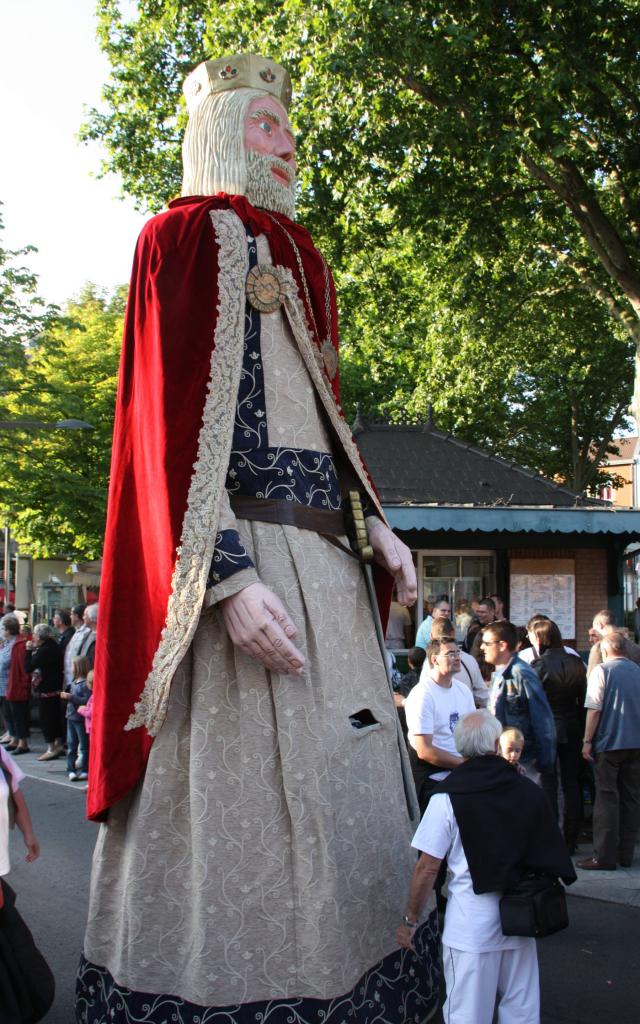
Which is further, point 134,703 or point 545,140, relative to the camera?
point 545,140

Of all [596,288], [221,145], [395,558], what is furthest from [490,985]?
[596,288]

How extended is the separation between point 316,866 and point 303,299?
5.89 feet

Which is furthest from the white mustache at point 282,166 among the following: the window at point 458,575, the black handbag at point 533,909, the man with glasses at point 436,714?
the window at point 458,575

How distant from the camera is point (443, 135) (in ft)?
41.1

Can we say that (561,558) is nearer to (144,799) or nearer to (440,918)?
(440,918)

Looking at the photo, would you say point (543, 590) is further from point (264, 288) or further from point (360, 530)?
point (264, 288)

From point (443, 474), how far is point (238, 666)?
14.3 metres

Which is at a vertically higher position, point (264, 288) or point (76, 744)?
point (264, 288)

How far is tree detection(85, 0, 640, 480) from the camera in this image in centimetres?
1177

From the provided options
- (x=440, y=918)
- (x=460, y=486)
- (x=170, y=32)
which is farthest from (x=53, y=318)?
(x=440, y=918)

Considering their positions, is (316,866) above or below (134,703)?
below

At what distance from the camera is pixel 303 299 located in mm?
3488

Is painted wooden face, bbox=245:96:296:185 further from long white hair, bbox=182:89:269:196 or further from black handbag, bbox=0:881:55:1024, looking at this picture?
black handbag, bbox=0:881:55:1024

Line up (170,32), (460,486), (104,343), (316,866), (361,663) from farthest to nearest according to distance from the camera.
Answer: (104,343)
(460,486)
(170,32)
(361,663)
(316,866)
